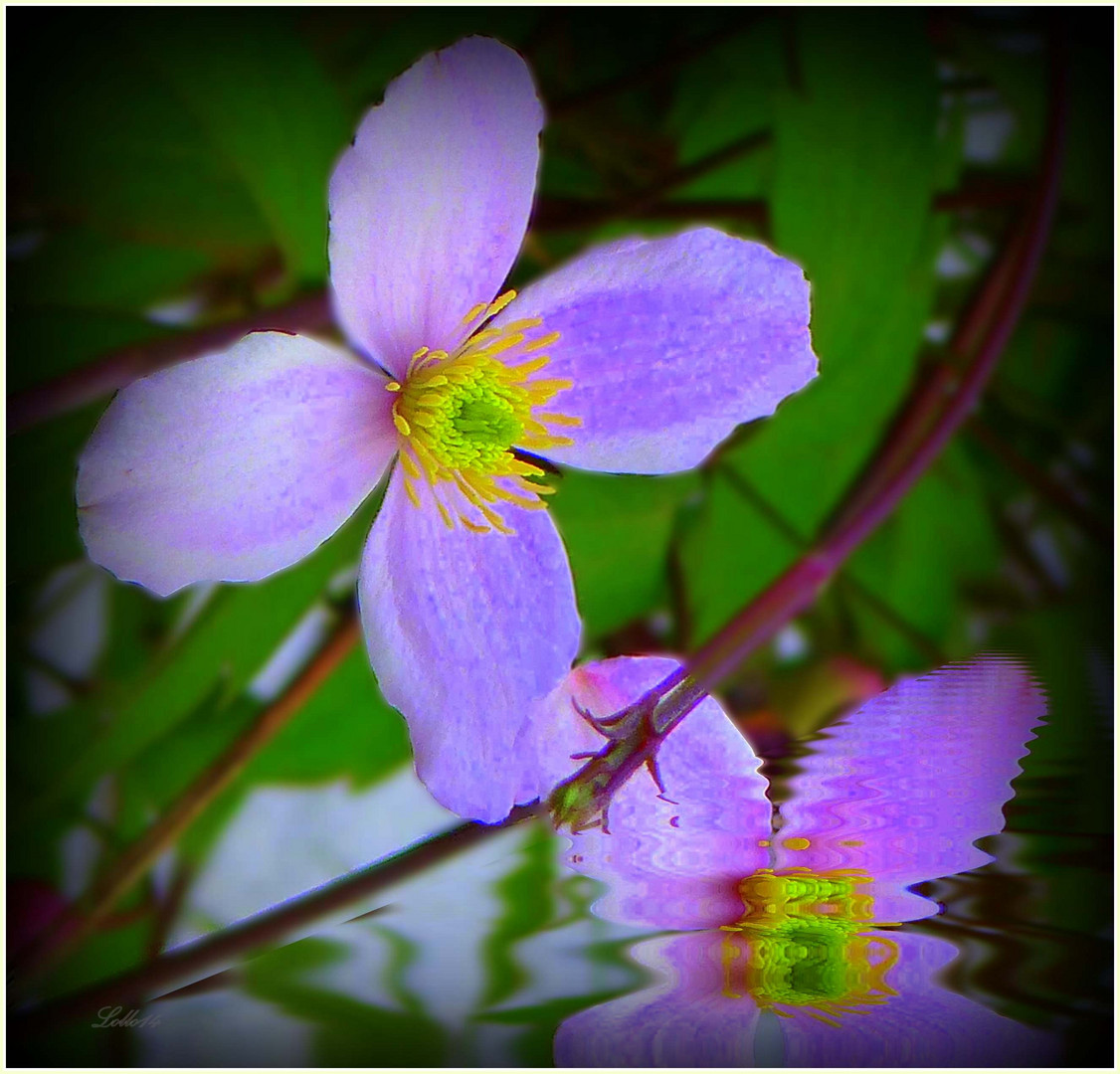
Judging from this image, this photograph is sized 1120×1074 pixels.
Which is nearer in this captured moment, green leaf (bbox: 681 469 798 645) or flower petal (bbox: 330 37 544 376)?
flower petal (bbox: 330 37 544 376)

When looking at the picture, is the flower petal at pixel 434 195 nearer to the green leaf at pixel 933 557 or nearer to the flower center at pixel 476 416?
the flower center at pixel 476 416

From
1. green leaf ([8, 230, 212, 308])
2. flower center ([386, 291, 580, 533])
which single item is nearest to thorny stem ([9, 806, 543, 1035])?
flower center ([386, 291, 580, 533])

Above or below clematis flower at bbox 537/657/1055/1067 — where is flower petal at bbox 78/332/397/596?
above

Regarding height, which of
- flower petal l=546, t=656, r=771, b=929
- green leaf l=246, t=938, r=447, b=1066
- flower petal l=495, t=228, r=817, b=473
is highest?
flower petal l=495, t=228, r=817, b=473

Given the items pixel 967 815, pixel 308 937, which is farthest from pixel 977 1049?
pixel 308 937

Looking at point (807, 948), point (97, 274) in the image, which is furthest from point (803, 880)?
point (97, 274)

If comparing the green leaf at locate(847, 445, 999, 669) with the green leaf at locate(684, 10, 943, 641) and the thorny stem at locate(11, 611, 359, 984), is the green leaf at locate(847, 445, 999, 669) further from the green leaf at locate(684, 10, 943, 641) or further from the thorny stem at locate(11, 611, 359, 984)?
the thorny stem at locate(11, 611, 359, 984)

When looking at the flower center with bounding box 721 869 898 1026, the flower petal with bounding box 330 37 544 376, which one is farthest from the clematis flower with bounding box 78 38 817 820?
the flower center with bounding box 721 869 898 1026

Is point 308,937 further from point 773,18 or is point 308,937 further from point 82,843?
point 773,18
